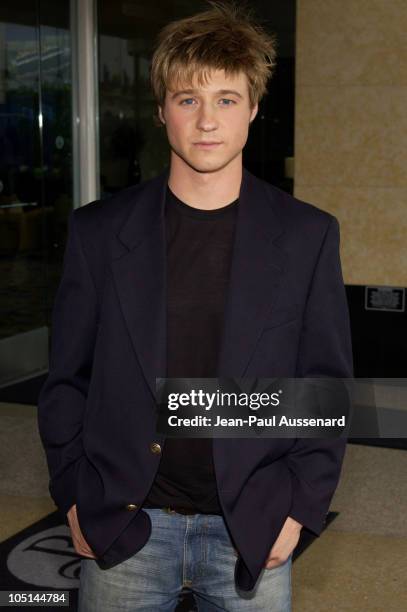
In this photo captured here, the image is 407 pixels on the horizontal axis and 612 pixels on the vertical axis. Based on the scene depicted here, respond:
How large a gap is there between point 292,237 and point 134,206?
12.1 inches

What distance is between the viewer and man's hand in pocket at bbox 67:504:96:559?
176 centimetres

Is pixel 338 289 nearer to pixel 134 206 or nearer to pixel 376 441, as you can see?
pixel 134 206

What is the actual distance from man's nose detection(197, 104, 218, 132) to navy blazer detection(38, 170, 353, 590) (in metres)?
0.16

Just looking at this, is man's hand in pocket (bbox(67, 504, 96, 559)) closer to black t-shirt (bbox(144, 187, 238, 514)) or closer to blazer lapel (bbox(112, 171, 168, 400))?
black t-shirt (bbox(144, 187, 238, 514))

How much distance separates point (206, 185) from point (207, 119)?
4.9 inches

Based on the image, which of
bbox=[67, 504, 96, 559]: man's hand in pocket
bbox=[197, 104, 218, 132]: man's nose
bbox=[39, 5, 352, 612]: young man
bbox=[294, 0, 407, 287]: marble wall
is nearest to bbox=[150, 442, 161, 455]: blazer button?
bbox=[39, 5, 352, 612]: young man

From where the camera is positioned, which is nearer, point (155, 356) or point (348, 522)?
point (155, 356)

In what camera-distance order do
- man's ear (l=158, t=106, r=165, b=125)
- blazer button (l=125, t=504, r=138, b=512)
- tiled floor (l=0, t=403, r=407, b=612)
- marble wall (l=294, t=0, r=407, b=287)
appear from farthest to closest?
1. marble wall (l=294, t=0, r=407, b=287)
2. tiled floor (l=0, t=403, r=407, b=612)
3. man's ear (l=158, t=106, r=165, b=125)
4. blazer button (l=125, t=504, r=138, b=512)

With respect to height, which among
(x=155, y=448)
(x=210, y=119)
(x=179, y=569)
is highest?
(x=210, y=119)

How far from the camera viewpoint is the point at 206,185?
1765 mm

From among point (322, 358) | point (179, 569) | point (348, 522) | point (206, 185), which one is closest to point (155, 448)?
point (179, 569)

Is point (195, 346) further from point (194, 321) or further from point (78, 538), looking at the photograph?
point (78, 538)

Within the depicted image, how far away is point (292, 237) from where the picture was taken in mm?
1799

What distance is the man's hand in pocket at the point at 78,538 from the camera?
1764 millimetres
